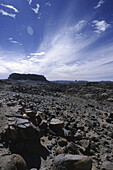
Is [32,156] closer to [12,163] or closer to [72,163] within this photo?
[12,163]

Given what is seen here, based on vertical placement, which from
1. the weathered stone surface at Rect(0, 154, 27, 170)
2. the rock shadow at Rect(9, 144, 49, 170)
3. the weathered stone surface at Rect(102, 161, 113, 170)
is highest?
the weathered stone surface at Rect(0, 154, 27, 170)

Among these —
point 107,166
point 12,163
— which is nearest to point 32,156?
point 12,163

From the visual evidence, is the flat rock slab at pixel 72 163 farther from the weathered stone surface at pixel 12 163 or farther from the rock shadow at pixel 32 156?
the weathered stone surface at pixel 12 163

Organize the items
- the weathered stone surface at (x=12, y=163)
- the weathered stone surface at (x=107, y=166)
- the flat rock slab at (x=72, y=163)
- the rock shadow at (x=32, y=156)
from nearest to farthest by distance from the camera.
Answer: the weathered stone surface at (x=12, y=163) → the flat rock slab at (x=72, y=163) → the rock shadow at (x=32, y=156) → the weathered stone surface at (x=107, y=166)

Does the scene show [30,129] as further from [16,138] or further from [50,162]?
[50,162]

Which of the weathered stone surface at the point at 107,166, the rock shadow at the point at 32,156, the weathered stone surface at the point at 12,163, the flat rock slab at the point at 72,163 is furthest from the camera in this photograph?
the weathered stone surface at the point at 107,166

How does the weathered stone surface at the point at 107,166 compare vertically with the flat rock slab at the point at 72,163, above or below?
below

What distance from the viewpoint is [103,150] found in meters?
4.76

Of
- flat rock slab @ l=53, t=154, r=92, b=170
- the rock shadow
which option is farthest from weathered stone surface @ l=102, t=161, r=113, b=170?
the rock shadow

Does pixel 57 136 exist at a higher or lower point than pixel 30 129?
lower

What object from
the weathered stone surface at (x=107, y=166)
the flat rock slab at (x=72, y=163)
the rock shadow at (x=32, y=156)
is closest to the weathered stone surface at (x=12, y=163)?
the rock shadow at (x=32, y=156)

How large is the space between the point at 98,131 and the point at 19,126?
4.87 m

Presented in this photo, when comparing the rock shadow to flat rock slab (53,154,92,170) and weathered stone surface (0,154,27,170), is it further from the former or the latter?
flat rock slab (53,154,92,170)

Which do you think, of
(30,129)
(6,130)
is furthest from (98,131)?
(6,130)
